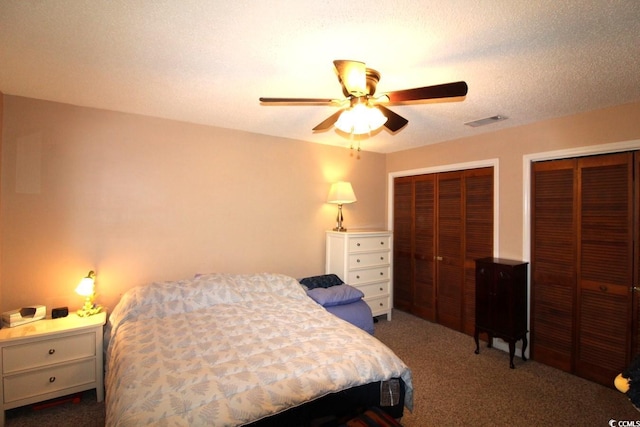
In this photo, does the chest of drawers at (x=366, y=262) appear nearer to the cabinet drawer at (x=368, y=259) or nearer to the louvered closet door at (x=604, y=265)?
the cabinet drawer at (x=368, y=259)

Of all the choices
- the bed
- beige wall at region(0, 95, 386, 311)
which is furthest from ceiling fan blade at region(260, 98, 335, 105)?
beige wall at region(0, 95, 386, 311)

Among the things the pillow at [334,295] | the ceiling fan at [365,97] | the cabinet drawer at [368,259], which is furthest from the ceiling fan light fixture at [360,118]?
the cabinet drawer at [368,259]

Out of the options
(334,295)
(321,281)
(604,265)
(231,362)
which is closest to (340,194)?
(321,281)

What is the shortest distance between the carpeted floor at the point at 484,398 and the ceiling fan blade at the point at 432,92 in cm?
220

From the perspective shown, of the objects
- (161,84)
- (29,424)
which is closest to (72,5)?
(161,84)

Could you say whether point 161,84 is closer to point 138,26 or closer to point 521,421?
point 138,26

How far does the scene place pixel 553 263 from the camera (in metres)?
2.82

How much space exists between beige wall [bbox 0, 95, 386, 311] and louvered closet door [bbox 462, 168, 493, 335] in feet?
6.02

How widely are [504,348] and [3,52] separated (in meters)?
4.86

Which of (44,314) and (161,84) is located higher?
(161,84)

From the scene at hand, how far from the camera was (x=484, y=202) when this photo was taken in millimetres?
3359

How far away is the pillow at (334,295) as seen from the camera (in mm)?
2990

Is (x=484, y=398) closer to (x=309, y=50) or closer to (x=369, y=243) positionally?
(x=369, y=243)

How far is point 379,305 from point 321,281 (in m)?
0.98
